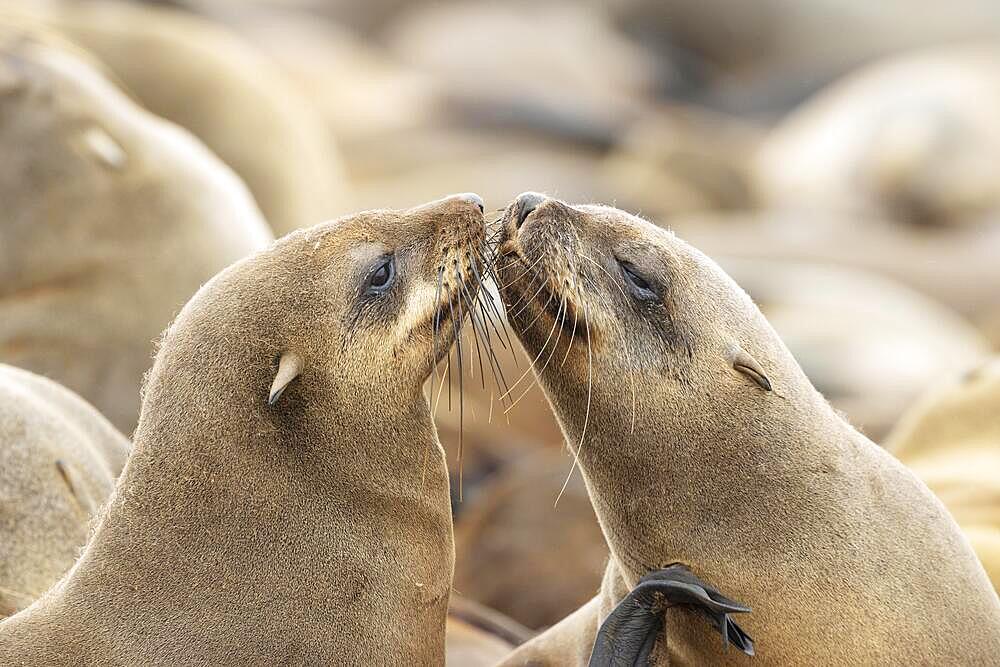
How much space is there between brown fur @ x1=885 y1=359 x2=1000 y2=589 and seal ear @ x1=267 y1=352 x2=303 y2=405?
2.36m

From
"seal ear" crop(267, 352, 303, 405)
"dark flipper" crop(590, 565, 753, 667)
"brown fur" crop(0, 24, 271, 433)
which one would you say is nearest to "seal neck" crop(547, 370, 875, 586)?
"dark flipper" crop(590, 565, 753, 667)

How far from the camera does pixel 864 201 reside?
55.0 feet

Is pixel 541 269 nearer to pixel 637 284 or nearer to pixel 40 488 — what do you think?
pixel 637 284

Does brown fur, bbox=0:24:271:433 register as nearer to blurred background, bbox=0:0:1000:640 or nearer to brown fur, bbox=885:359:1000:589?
blurred background, bbox=0:0:1000:640

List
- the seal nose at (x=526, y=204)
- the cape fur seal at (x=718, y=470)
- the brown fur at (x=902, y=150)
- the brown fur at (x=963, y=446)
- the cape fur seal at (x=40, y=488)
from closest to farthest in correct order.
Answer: the cape fur seal at (x=718, y=470)
the seal nose at (x=526, y=204)
the cape fur seal at (x=40, y=488)
the brown fur at (x=963, y=446)
the brown fur at (x=902, y=150)

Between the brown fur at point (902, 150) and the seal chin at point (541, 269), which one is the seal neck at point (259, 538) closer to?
the seal chin at point (541, 269)

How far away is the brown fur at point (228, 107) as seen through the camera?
8.15 meters

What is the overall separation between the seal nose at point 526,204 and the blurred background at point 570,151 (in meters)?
2.12

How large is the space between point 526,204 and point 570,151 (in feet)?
37.2

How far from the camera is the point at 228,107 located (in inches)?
321

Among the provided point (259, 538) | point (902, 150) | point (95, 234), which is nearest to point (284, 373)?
point (259, 538)

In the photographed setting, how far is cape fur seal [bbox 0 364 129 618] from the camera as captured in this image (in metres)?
4.82

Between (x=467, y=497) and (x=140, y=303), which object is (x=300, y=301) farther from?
(x=467, y=497)

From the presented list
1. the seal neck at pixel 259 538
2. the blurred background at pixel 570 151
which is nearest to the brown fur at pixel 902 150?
the blurred background at pixel 570 151
